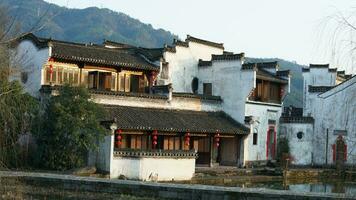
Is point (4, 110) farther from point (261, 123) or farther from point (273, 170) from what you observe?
point (261, 123)

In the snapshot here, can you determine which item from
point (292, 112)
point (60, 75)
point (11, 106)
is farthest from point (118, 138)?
point (292, 112)

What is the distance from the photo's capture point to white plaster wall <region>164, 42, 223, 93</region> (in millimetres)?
34875

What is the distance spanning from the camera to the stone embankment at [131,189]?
13727 millimetres

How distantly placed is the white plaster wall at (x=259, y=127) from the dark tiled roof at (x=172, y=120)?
1127mm

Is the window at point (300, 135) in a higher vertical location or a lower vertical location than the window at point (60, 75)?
lower

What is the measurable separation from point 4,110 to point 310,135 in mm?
25655

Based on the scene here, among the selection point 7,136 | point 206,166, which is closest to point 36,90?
point 7,136

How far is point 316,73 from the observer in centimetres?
4084

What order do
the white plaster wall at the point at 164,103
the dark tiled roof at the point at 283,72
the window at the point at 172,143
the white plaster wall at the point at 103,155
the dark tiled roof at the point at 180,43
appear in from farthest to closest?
the dark tiled roof at the point at 283,72 < the dark tiled roof at the point at 180,43 < the window at the point at 172,143 < the white plaster wall at the point at 164,103 < the white plaster wall at the point at 103,155

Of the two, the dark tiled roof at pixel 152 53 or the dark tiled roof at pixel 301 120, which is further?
the dark tiled roof at pixel 301 120

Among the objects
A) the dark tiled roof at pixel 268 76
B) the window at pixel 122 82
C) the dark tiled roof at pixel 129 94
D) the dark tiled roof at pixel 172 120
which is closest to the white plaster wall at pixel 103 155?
the dark tiled roof at pixel 172 120

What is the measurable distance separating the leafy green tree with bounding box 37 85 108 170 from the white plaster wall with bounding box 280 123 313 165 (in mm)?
Answer: 15977

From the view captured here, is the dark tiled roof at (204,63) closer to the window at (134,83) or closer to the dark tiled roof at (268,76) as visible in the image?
the dark tiled roof at (268,76)

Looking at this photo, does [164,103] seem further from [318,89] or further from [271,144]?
[318,89]
